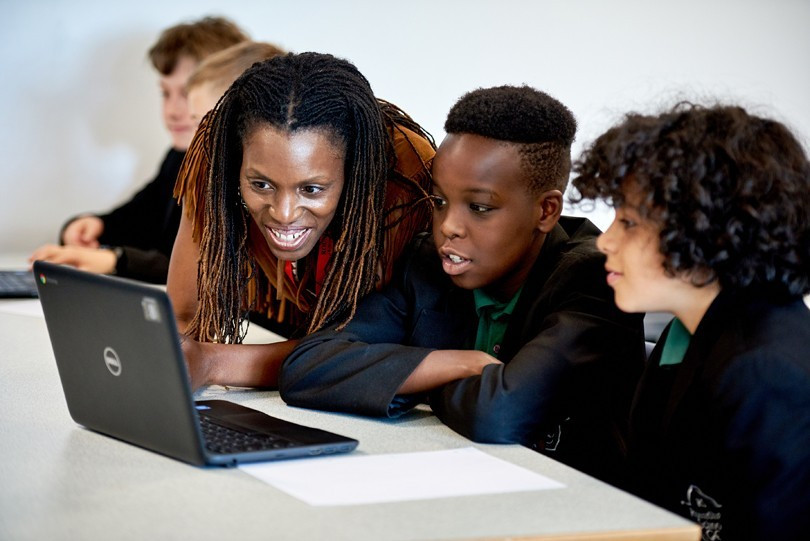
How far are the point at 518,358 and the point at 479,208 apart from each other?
0.26m

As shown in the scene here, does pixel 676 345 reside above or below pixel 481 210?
below

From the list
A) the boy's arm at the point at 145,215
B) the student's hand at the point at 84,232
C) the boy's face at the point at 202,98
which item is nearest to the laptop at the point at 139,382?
the boy's face at the point at 202,98

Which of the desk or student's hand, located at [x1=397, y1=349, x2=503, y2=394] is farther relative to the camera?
student's hand, located at [x1=397, y1=349, x2=503, y2=394]

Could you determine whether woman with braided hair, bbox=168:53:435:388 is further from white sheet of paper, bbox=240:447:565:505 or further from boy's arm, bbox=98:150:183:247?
boy's arm, bbox=98:150:183:247

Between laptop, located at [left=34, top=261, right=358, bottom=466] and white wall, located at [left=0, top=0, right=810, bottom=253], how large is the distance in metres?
2.61

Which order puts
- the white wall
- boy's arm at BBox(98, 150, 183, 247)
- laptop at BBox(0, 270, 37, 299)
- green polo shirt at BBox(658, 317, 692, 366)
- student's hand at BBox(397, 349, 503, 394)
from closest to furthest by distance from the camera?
Result: green polo shirt at BBox(658, 317, 692, 366) → student's hand at BBox(397, 349, 503, 394) → laptop at BBox(0, 270, 37, 299) → boy's arm at BBox(98, 150, 183, 247) → the white wall

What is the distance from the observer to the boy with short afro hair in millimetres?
1369

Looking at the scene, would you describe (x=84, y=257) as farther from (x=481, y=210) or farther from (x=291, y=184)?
(x=481, y=210)

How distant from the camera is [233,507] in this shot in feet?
3.35

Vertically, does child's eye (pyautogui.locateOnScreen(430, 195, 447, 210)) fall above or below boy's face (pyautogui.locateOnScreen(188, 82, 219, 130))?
below

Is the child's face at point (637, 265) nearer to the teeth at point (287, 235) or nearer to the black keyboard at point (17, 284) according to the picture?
the teeth at point (287, 235)

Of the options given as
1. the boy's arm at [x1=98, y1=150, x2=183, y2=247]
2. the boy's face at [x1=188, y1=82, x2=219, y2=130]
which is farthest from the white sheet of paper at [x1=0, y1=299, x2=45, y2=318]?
the boy's arm at [x1=98, y1=150, x2=183, y2=247]

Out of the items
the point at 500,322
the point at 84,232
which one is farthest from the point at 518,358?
the point at 84,232

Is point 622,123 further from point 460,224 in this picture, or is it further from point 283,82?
point 283,82
